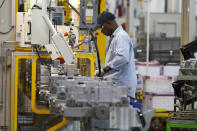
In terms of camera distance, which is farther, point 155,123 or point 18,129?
point 155,123

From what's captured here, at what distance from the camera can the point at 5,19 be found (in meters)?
6.70

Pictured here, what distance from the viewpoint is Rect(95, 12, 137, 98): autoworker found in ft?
16.6

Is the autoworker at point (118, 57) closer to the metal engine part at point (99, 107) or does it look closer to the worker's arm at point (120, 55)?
the worker's arm at point (120, 55)

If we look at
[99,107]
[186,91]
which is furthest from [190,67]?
[99,107]

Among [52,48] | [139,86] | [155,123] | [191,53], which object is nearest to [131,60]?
[52,48]

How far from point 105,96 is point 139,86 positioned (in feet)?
17.1

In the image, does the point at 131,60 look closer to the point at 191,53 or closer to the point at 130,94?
the point at 130,94

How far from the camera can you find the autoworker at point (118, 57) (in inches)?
199

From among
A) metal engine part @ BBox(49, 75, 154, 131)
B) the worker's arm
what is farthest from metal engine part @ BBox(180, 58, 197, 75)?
metal engine part @ BBox(49, 75, 154, 131)

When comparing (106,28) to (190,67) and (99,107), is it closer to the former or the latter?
(190,67)

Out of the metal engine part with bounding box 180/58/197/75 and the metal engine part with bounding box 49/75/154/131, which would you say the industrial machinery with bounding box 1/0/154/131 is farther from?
the metal engine part with bounding box 180/58/197/75

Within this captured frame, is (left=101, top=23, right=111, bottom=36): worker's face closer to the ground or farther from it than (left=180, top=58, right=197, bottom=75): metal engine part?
farther from it

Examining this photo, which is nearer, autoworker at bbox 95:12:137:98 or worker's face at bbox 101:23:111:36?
autoworker at bbox 95:12:137:98

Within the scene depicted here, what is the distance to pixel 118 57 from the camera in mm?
5047
